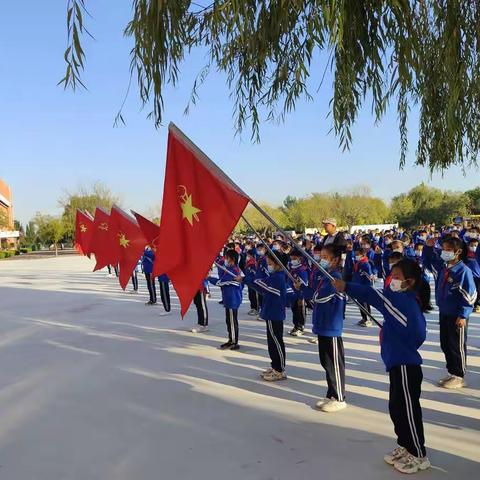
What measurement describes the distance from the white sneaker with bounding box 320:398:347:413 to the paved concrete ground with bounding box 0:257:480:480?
2.8 inches

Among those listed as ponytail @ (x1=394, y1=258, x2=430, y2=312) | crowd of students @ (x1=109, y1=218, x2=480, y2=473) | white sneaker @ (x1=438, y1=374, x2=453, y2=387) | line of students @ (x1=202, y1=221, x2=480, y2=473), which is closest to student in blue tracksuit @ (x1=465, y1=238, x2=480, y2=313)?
crowd of students @ (x1=109, y1=218, x2=480, y2=473)

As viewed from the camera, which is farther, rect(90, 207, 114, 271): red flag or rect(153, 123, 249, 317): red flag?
rect(90, 207, 114, 271): red flag

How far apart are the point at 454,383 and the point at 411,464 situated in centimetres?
193

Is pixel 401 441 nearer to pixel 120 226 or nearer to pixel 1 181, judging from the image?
pixel 120 226

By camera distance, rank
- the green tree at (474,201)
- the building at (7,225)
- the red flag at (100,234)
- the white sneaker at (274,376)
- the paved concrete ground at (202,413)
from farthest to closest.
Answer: the building at (7,225) < the green tree at (474,201) < the red flag at (100,234) < the white sneaker at (274,376) < the paved concrete ground at (202,413)

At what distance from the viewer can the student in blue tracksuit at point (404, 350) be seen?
310 cm

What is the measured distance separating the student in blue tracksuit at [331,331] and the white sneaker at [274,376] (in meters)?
0.87

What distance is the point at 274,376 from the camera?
5.10m

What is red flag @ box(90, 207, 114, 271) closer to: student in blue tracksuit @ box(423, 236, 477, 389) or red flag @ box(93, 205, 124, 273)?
red flag @ box(93, 205, 124, 273)

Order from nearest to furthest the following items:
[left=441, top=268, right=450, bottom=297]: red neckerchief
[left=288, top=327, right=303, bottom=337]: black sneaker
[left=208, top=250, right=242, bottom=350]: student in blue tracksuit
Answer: [left=441, top=268, right=450, bottom=297]: red neckerchief < [left=208, top=250, right=242, bottom=350]: student in blue tracksuit < [left=288, top=327, right=303, bottom=337]: black sneaker

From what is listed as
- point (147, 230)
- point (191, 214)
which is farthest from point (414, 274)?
point (147, 230)

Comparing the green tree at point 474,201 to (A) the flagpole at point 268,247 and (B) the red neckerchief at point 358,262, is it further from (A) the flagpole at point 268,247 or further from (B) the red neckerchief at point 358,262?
(A) the flagpole at point 268,247

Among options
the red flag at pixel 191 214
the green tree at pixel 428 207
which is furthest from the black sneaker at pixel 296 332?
the green tree at pixel 428 207

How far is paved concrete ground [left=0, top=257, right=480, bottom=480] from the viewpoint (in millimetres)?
3252
